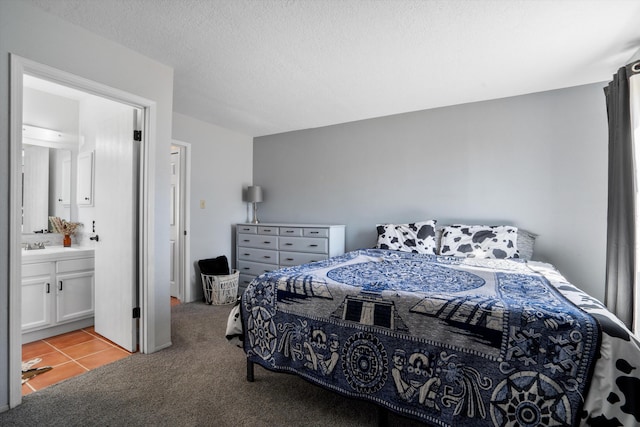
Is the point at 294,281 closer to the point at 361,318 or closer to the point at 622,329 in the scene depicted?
the point at 361,318

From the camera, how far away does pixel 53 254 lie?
270 cm

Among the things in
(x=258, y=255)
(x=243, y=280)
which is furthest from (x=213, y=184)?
(x=243, y=280)

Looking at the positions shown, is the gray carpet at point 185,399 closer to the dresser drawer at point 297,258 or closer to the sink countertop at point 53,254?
the sink countertop at point 53,254

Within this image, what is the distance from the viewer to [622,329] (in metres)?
1.16

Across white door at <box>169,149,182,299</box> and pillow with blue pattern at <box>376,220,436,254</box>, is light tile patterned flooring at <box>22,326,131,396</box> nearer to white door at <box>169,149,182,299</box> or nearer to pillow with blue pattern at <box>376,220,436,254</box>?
white door at <box>169,149,182,299</box>

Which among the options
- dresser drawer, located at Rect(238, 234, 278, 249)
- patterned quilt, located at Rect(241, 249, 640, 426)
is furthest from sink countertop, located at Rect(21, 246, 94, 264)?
patterned quilt, located at Rect(241, 249, 640, 426)

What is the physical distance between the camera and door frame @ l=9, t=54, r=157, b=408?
1.69 meters

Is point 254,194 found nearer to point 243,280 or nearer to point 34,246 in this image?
point 243,280

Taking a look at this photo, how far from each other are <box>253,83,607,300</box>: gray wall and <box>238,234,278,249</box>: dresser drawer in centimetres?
58

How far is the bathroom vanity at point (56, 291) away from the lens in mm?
2588

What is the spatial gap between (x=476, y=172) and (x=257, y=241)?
9.49 feet

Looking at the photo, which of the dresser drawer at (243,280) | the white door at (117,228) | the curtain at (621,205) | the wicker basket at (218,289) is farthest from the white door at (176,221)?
the curtain at (621,205)

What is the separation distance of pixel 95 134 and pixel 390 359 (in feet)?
10.7

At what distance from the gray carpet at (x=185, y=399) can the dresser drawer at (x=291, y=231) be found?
1722 millimetres
